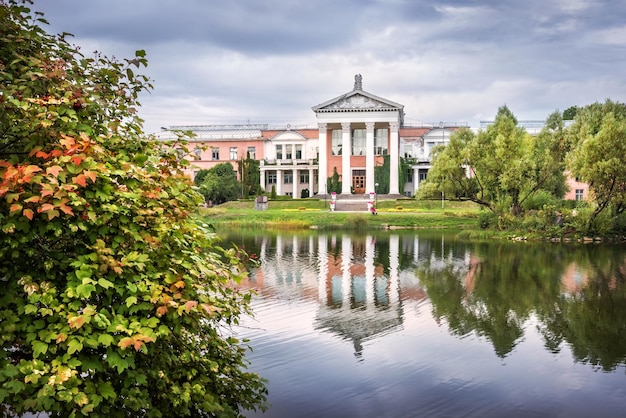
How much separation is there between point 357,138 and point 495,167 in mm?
35752

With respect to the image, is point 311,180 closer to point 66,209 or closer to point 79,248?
point 79,248

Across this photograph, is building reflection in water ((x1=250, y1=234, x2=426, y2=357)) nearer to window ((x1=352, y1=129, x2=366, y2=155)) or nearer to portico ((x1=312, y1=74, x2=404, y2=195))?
portico ((x1=312, y1=74, x2=404, y2=195))

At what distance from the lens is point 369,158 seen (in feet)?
219

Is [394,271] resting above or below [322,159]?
below

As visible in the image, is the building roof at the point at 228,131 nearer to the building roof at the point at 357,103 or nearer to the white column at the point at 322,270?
the building roof at the point at 357,103

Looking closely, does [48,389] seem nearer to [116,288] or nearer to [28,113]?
[116,288]

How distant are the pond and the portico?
154ft

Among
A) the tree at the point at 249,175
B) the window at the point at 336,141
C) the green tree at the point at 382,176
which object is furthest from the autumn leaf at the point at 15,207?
the window at the point at 336,141

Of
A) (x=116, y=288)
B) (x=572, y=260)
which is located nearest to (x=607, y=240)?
(x=572, y=260)

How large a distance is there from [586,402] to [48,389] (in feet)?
18.8

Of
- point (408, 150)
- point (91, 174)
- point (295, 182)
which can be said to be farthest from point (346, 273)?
point (408, 150)

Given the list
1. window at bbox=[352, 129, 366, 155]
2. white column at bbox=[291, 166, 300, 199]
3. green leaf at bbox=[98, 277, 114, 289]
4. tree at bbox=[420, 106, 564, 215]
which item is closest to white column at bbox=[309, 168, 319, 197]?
white column at bbox=[291, 166, 300, 199]

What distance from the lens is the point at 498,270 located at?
18266 millimetres

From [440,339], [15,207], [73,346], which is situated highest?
[15,207]
